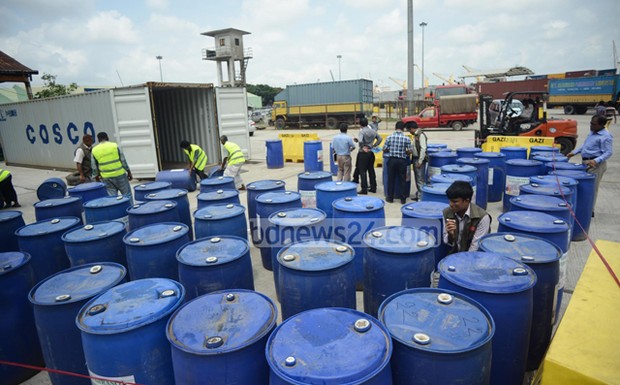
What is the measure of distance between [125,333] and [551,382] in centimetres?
250

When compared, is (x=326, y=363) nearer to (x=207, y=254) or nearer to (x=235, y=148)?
(x=207, y=254)

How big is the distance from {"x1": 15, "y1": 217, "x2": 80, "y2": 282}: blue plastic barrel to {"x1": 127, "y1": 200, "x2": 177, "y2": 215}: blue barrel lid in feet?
2.64

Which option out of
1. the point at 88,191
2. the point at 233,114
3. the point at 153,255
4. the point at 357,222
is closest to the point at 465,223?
the point at 357,222

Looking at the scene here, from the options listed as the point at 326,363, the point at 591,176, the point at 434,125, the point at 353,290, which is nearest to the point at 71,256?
the point at 353,290

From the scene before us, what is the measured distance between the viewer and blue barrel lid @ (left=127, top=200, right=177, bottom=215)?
483 cm

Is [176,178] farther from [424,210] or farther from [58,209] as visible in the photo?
[424,210]

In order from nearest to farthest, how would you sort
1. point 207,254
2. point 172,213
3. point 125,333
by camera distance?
point 125,333, point 207,254, point 172,213

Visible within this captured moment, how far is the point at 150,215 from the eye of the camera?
4.79m

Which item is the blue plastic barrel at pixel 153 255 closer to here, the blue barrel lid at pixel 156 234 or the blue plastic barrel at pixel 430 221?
the blue barrel lid at pixel 156 234

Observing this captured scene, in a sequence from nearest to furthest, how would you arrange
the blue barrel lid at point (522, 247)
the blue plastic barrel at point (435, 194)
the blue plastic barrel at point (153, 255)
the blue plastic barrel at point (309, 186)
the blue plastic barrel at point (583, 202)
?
the blue barrel lid at point (522, 247)
the blue plastic barrel at point (153, 255)
the blue plastic barrel at point (435, 194)
the blue plastic barrel at point (583, 202)
the blue plastic barrel at point (309, 186)

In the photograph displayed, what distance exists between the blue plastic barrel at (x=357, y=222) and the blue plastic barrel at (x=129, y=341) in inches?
92.1

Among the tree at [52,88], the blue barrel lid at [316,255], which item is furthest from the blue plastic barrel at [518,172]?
the tree at [52,88]

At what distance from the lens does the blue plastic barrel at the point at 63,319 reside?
2.87m

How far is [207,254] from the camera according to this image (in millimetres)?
3500
